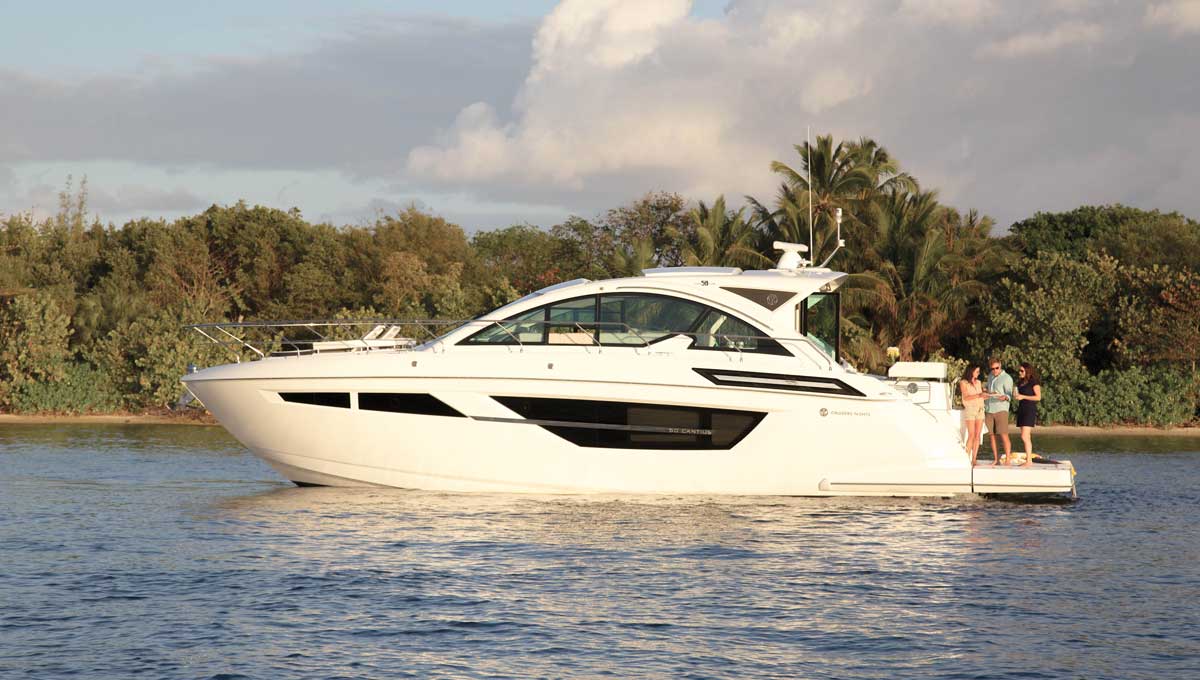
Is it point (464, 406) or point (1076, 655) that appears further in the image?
point (464, 406)

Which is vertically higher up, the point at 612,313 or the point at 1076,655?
the point at 612,313

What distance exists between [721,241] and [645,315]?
2066 cm

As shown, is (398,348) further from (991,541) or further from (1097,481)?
(1097,481)

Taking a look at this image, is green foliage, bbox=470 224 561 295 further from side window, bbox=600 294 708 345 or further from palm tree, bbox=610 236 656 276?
side window, bbox=600 294 708 345

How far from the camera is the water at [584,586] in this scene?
9688 mm

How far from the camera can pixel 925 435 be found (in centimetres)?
1655

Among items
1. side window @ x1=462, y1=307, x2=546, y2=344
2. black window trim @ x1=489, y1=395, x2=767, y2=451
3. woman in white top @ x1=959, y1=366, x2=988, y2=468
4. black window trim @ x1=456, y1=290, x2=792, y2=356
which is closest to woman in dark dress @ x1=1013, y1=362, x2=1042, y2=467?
→ woman in white top @ x1=959, y1=366, x2=988, y2=468

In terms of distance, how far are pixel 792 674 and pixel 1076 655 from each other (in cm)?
229

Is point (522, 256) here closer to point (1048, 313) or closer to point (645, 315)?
point (1048, 313)

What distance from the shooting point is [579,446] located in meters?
16.3

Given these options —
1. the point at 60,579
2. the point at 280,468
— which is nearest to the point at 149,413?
the point at 280,468

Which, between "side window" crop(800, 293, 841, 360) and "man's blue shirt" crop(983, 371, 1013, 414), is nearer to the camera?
"side window" crop(800, 293, 841, 360)

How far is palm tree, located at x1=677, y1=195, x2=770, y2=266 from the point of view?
35.9m

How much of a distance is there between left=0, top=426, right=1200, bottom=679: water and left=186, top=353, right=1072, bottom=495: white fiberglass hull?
33 centimetres
